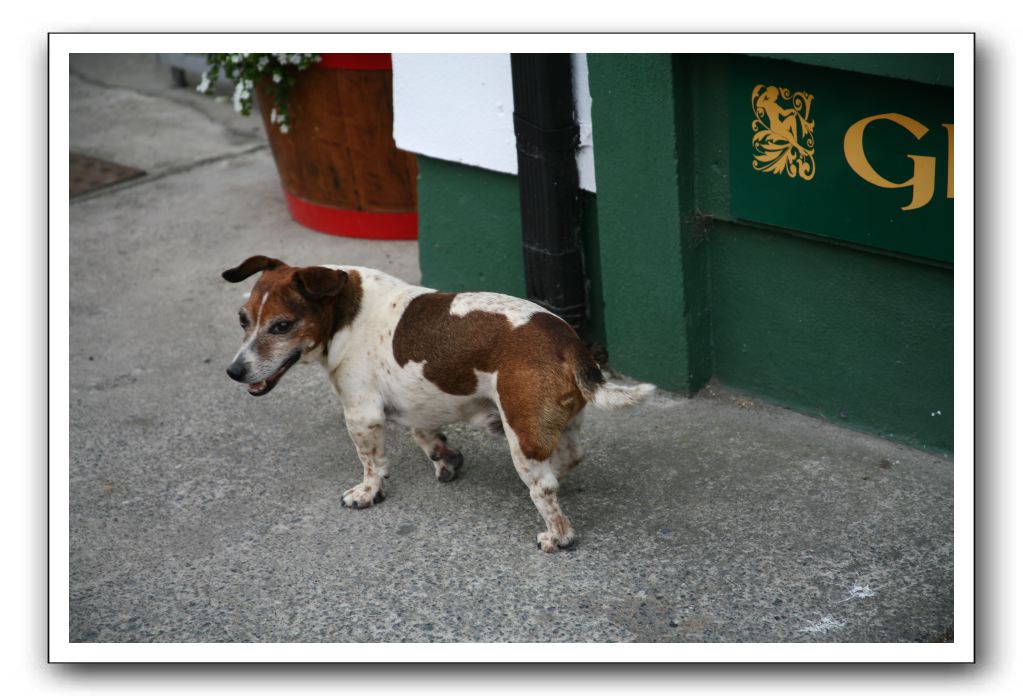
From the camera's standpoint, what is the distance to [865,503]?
483cm

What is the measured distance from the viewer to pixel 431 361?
182 inches

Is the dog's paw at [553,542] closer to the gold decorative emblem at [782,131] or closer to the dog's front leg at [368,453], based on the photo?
the dog's front leg at [368,453]

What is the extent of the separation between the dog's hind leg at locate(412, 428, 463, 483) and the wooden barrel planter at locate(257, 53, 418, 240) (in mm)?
2519

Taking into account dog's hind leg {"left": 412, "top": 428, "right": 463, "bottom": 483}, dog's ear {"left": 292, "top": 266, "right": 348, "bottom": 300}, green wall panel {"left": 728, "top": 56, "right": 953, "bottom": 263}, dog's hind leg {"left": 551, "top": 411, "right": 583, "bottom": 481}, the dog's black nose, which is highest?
green wall panel {"left": 728, "top": 56, "right": 953, "bottom": 263}

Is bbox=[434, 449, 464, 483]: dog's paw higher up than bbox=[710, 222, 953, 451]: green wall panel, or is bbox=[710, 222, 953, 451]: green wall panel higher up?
bbox=[710, 222, 953, 451]: green wall panel

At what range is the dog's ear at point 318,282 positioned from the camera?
459 cm

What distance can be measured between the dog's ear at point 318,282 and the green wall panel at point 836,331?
172 cm

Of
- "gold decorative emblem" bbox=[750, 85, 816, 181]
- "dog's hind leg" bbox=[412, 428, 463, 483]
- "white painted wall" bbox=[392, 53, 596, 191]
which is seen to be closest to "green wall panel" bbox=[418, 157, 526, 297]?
"white painted wall" bbox=[392, 53, 596, 191]

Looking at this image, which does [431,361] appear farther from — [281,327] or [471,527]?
[471,527]

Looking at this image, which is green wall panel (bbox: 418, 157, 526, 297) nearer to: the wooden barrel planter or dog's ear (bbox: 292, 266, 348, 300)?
the wooden barrel planter

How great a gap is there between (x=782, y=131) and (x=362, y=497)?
2214mm

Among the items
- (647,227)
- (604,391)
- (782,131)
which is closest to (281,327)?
(604,391)

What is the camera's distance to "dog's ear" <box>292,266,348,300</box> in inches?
181

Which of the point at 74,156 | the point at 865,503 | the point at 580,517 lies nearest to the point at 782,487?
the point at 865,503
